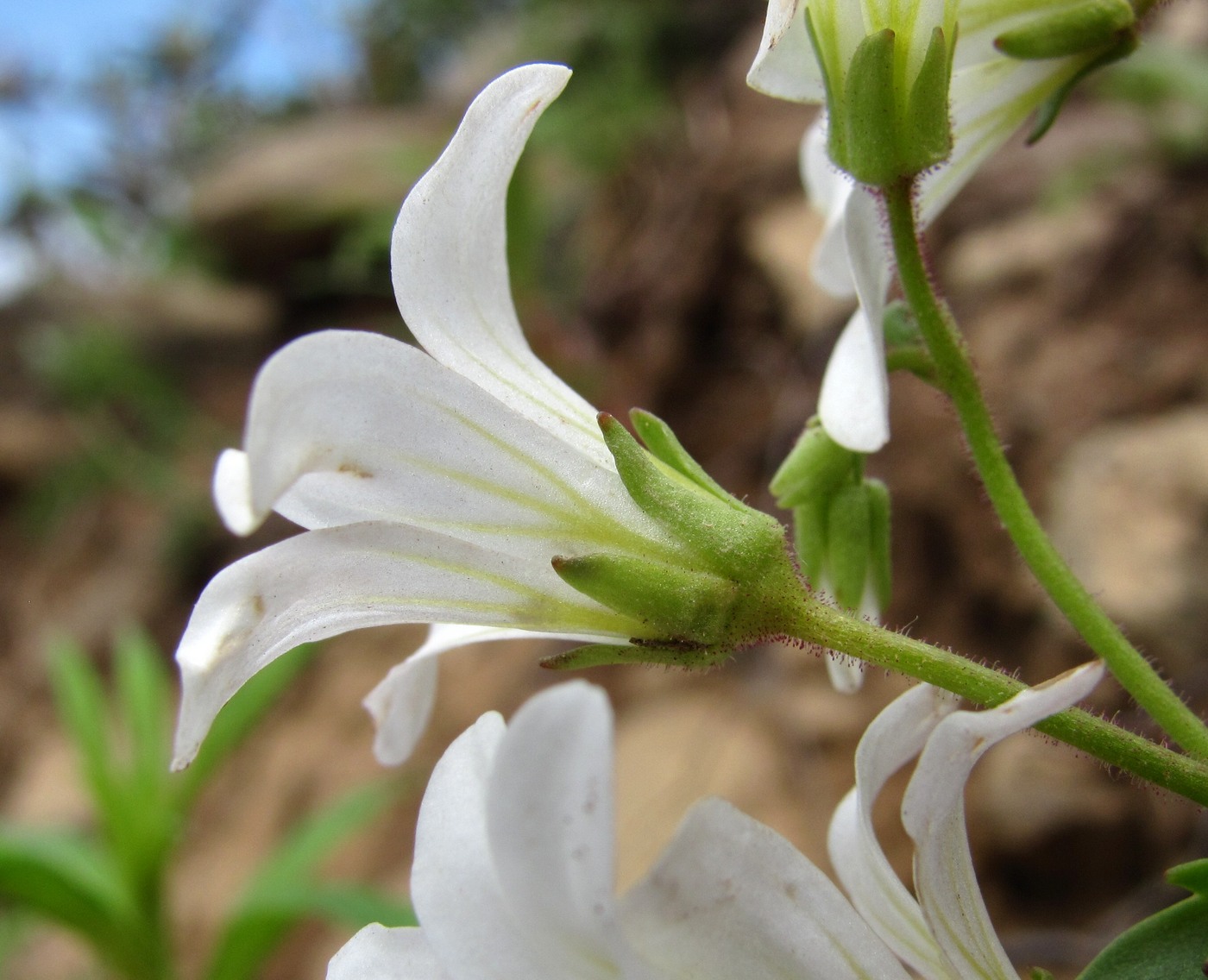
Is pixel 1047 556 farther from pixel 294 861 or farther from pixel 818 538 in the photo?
pixel 294 861

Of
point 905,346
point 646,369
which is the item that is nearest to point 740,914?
point 905,346

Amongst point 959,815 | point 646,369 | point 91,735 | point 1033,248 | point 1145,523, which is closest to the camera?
point 959,815

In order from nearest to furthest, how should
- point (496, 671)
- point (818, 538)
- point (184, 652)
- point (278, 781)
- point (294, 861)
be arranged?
point (184, 652), point (818, 538), point (294, 861), point (496, 671), point (278, 781)

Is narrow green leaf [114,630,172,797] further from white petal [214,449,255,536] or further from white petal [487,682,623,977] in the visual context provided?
white petal [487,682,623,977]

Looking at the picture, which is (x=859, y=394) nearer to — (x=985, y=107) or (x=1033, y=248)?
(x=985, y=107)

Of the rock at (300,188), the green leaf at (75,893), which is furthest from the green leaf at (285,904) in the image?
the rock at (300,188)

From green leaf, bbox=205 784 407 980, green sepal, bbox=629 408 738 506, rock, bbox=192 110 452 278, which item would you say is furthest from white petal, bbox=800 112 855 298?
rock, bbox=192 110 452 278

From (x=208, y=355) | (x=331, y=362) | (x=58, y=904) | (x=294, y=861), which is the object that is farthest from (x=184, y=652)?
(x=208, y=355)
